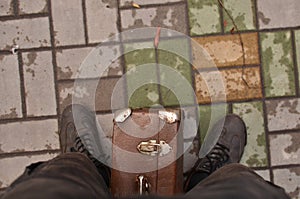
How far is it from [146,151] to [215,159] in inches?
16.2

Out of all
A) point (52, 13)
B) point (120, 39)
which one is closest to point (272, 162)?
point (120, 39)

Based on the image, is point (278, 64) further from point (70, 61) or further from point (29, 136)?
point (29, 136)

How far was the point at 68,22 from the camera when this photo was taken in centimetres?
229

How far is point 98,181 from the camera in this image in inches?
68.7

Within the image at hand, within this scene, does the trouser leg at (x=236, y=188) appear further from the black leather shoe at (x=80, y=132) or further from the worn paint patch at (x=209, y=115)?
the black leather shoe at (x=80, y=132)

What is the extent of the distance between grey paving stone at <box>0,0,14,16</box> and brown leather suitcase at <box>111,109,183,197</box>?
2.47ft

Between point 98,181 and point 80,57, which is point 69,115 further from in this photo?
point 98,181

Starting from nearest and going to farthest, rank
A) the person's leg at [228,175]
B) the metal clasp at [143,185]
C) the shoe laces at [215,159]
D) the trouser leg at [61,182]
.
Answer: the trouser leg at [61,182], the person's leg at [228,175], the metal clasp at [143,185], the shoe laces at [215,159]

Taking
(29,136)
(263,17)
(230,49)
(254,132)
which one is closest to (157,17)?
(230,49)

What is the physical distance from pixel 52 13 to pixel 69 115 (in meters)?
0.49

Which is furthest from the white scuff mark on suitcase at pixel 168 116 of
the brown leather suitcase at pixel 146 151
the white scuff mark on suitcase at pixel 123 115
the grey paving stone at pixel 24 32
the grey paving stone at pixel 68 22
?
the grey paving stone at pixel 24 32

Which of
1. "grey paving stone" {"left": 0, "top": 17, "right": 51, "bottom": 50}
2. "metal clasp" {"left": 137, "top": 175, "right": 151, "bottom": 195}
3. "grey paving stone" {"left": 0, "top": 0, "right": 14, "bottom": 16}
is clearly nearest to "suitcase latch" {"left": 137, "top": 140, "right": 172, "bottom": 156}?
"metal clasp" {"left": 137, "top": 175, "right": 151, "bottom": 195}

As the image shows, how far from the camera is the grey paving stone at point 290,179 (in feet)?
7.55

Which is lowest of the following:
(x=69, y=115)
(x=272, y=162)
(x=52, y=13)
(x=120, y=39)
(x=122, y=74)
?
(x=272, y=162)
